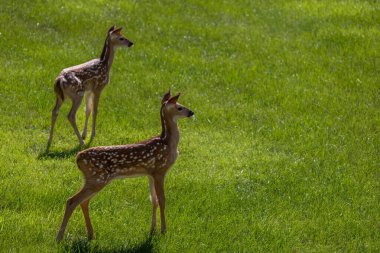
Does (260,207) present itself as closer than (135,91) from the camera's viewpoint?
Yes

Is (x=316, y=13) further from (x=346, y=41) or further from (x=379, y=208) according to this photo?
(x=379, y=208)

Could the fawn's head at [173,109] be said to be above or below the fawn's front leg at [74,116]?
above

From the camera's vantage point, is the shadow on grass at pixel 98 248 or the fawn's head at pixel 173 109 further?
the fawn's head at pixel 173 109

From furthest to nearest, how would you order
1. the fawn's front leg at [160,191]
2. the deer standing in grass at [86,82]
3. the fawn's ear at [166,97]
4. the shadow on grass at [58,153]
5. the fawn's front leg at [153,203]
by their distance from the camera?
the deer standing in grass at [86,82] < the shadow on grass at [58,153] < the fawn's ear at [166,97] < the fawn's front leg at [153,203] < the fawn's front leg at [160,191]

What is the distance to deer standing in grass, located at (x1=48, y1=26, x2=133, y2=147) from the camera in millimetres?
16172

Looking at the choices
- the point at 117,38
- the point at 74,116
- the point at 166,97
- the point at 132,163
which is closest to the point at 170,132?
the point at 166,97

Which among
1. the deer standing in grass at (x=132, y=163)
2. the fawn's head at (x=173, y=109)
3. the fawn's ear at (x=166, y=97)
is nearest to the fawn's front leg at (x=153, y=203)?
the deer standing in grass at (x=132, y=163)

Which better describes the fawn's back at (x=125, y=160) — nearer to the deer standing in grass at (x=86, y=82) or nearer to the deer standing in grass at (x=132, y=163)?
the deer standing in grass at (x=132, y=163)

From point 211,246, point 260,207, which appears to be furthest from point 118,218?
point 260,207

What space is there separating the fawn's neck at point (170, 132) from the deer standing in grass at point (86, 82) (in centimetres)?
361

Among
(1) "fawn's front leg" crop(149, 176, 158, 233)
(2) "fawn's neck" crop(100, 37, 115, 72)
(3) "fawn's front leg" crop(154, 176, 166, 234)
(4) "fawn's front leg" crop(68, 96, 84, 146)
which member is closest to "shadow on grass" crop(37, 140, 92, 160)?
(4) "fawn's front leg" crop(68, 96, 84, 146)

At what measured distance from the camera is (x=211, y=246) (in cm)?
1302

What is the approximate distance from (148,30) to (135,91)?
156 inches

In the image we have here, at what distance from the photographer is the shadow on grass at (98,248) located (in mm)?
12150
